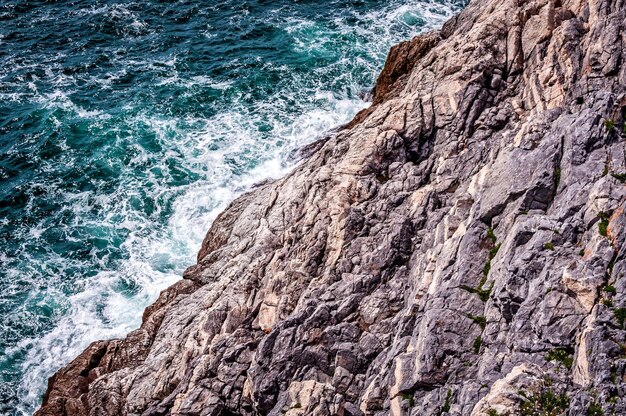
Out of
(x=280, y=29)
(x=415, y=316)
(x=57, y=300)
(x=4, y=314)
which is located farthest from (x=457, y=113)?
(x=280, y=29)

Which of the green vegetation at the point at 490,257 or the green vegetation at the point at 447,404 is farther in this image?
the green vegetation at the point at 490,257

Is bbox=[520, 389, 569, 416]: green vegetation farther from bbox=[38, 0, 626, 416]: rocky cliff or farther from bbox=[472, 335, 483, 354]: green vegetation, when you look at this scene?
bbox=[472, 335, 483, 354]: green vegetation

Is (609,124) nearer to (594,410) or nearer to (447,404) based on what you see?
(594,410)

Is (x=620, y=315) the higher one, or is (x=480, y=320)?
(x=620, y=315)

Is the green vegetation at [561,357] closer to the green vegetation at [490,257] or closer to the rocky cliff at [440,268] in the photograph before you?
the rocky cliff at [440,268]

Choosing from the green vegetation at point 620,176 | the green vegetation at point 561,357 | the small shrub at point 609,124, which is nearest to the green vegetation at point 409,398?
the green vegetation at point 561,357

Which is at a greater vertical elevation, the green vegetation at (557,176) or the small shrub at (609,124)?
the small shrub at (609,124)

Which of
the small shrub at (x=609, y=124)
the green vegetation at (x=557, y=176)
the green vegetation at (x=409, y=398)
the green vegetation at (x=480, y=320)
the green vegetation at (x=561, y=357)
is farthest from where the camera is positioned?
the green vegetation at (x=557, y=176)

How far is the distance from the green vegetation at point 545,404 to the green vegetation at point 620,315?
121 inches

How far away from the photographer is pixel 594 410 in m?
17.6

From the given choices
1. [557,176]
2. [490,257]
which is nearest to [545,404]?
[490,257]

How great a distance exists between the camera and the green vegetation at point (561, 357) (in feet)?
62.5

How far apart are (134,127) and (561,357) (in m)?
48.6

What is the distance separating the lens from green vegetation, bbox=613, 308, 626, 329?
18.5m
